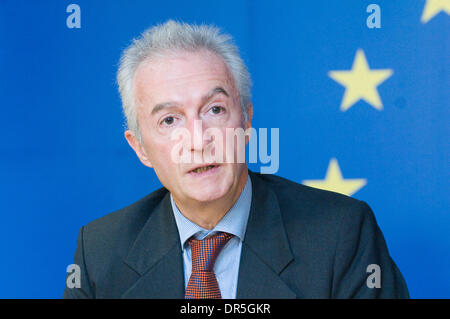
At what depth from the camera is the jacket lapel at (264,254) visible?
1515 millimetres

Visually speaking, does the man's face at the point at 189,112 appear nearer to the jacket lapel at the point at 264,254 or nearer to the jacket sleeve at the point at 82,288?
the jacket lapel at the point at 264,254

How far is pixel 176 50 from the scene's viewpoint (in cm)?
154

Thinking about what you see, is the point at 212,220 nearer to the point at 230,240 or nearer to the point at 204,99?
the point at 230,240

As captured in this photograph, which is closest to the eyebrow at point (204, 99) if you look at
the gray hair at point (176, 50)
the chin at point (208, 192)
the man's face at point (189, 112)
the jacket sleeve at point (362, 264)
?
the man's face at point (189, 112)

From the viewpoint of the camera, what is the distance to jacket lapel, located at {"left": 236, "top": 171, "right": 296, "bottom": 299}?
1.51 metres

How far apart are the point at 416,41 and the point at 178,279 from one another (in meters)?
1.33

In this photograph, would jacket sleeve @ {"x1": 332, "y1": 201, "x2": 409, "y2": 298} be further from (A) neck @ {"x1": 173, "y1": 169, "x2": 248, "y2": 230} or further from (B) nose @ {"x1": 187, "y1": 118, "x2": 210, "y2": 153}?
(B) nose @ {"x1": 187, "y1": 118, "x2": 210, "y2": 153}

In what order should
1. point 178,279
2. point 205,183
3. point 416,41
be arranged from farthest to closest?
point 416,41, point 178,279, point 205,183

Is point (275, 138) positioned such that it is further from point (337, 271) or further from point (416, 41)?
point (337, 271)

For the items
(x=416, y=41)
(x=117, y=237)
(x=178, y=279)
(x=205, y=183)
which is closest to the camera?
(x=205, y=183)

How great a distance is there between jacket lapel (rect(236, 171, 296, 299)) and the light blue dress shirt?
2cm

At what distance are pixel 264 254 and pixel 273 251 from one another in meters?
0.03
